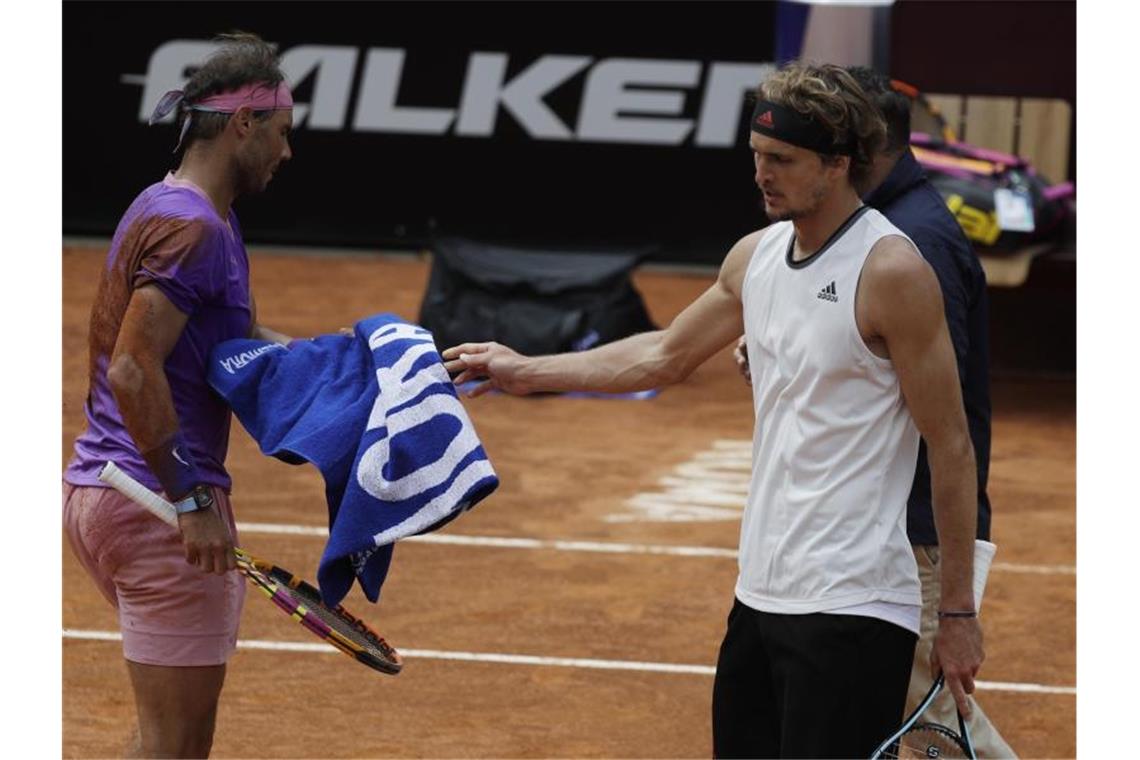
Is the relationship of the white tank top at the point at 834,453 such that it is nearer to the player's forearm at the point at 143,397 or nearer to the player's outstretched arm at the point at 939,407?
the player's outstretched arm at the point at 939,407

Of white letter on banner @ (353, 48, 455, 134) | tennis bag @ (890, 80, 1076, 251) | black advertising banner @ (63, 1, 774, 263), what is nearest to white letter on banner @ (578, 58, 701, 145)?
black advertising banner @ (63, 1, 774, 263)

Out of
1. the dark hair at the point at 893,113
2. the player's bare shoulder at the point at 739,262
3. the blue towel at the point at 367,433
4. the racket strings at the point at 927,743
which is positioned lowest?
the racket strings at the point at 927,743

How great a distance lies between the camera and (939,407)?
362 centimetres

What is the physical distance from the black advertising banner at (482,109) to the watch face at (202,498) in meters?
11.1

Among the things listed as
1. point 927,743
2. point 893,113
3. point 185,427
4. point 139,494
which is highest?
point 893,113

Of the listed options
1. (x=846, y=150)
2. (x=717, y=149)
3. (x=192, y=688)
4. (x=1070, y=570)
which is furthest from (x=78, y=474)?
(x=717, y=149)

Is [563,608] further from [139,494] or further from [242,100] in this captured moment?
[242,100]

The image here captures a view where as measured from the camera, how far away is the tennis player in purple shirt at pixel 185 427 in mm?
4062

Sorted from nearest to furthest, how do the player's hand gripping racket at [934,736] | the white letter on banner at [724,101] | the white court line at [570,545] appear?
the player's hand gripping racket at [934,736] < the white court line at [570,545] < the white letter on banner at [724,101]

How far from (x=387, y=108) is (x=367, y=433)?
37.7 ft

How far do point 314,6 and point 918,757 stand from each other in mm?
12182

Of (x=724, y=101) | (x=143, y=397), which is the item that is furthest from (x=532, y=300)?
(x=143, y=397)

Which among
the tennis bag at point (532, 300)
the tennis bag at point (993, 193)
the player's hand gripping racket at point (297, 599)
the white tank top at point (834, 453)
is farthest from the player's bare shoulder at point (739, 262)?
the tennis bag at point (532, 300)

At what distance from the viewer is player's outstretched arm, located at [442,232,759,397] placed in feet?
14.1
